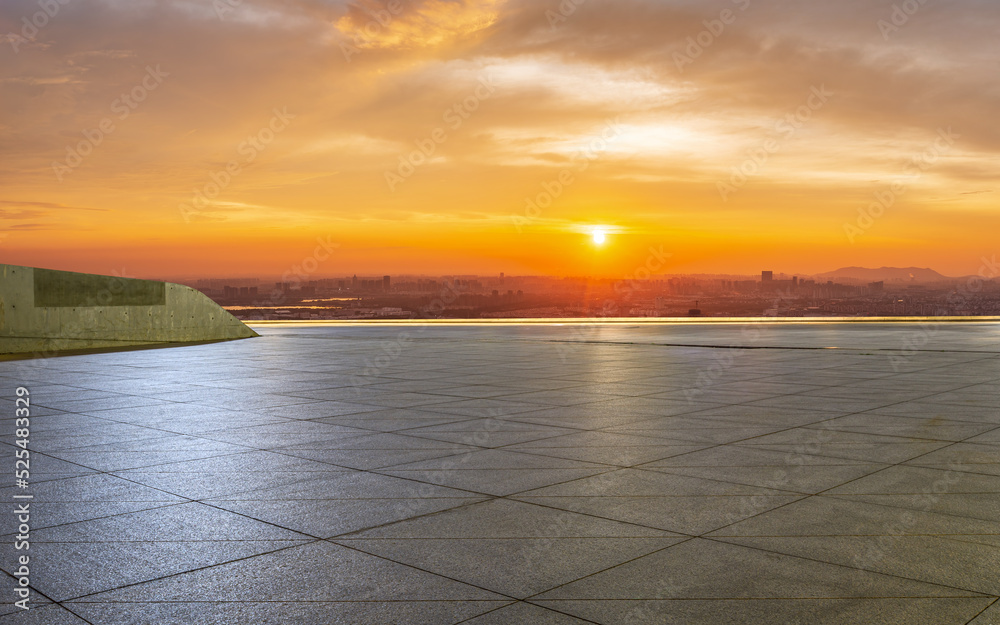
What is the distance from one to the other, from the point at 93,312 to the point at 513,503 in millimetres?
19210

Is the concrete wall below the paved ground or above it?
above

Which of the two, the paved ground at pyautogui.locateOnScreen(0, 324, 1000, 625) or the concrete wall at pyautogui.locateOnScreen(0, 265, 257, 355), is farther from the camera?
the concrete wall at pyautogui.locateOnScreen(0, 265, 257, 355)

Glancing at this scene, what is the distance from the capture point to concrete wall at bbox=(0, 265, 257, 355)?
20219 mm

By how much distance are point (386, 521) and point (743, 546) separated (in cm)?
229

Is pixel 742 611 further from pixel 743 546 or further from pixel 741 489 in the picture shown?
pixel 741 489

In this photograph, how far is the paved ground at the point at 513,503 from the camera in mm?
4242

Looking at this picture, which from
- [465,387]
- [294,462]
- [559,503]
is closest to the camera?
[559,503]

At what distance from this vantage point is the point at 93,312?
72.0 ft

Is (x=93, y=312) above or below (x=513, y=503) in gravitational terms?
above

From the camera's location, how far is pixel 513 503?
6.04 metres

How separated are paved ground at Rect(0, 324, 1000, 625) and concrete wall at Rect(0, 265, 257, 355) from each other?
8455mm

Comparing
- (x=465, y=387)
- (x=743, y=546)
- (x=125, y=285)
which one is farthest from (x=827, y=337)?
(x=743, y=546)

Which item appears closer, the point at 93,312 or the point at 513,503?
the point at 513,503

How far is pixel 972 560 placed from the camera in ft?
15.6
